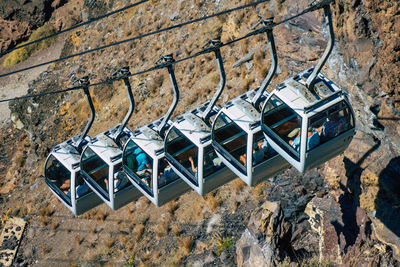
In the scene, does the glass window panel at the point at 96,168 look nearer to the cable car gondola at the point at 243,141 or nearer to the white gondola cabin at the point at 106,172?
the white gondola cabin at the point at 106,172

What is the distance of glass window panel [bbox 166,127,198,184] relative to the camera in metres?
13.7

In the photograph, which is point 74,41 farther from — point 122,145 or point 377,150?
point 377,150

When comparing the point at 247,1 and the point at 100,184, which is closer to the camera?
the point at 100,184

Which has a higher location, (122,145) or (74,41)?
(122,145)

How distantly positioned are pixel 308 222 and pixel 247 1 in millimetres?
11344

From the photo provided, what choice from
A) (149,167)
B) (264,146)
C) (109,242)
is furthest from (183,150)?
(109,242)

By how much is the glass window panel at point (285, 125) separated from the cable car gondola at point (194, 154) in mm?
1545

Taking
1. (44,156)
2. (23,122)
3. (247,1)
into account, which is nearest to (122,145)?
(247,1)

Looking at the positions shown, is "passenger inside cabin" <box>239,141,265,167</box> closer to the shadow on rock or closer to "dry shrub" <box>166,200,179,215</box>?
the shadow on rock

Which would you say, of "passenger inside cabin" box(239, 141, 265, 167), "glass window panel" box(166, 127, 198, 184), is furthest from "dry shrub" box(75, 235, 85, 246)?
"passenger inside cabin" box(239, 141, 265, 167)

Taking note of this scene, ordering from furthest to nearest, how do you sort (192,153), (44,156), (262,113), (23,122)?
(23,122) → (44,156) → (192,153) → (262,113)

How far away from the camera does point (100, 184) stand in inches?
597

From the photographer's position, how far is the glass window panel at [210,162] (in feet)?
43.8

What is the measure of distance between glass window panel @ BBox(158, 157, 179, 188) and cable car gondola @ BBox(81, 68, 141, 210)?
51.1 inches
